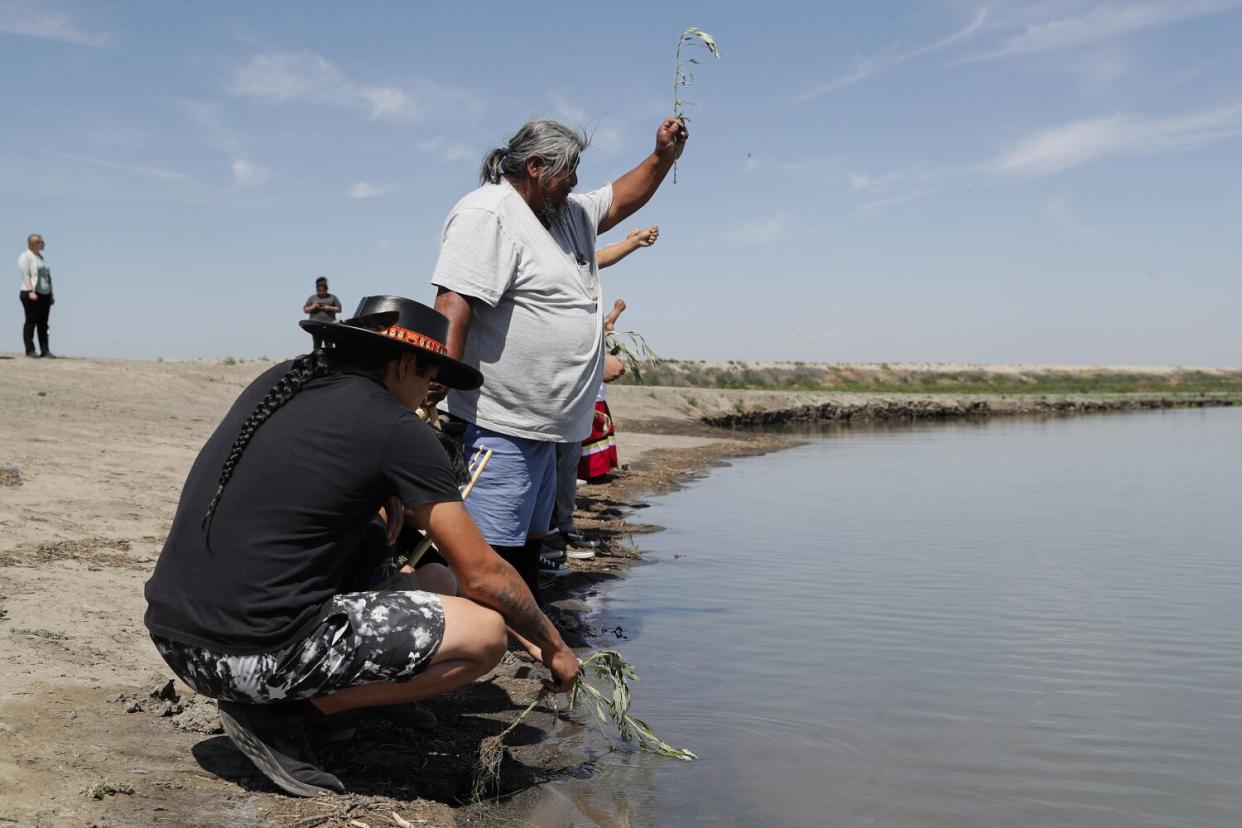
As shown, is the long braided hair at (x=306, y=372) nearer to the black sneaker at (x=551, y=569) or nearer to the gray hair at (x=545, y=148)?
the gray hair at (x=545, y=148)

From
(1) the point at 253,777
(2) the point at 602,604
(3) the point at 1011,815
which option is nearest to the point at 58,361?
(2) the point at 602,604

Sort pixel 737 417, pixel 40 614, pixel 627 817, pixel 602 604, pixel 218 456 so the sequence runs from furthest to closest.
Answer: pixel 737 417 → pixel 602 604 → pixel 40 614 → pixel 627 817 → pixel 218 456

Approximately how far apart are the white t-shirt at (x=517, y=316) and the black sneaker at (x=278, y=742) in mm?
1463

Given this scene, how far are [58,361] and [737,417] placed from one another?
1672 cm

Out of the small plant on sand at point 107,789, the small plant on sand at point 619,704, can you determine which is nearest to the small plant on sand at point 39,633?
the small plant on sand at point 107,789

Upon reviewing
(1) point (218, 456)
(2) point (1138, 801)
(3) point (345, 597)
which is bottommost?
(2) point (1138, 801)

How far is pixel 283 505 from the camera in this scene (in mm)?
2775

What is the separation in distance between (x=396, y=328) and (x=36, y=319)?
13192 mm

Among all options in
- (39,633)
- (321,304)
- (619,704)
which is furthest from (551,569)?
(321,304)

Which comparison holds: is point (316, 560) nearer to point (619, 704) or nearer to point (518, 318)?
point (619, 704)

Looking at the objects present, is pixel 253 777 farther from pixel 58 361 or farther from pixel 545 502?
pixel 58 361

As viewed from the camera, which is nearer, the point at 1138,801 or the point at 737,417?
the point at 1138,801

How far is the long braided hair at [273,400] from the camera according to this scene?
2791 millimetres

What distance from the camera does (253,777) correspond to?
3113 mm
